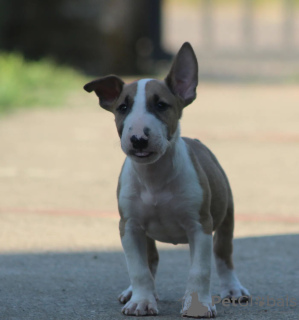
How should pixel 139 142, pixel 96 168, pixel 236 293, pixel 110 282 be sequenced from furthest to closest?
pixel 96 168
pixel 110 282
pixel 236 293
pixel 139 142

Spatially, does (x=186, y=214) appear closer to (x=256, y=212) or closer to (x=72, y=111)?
(x=256, y=212)

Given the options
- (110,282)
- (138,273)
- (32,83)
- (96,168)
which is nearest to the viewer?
(138,273)

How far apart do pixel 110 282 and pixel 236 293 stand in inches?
36.4

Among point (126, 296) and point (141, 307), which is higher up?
point (141, 307)

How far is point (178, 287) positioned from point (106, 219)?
2.34m

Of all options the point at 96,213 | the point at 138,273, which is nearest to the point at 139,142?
the point at 138,273

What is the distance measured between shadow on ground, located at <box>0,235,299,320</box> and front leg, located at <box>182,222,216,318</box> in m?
0.13

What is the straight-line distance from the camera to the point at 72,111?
1616 centimetres

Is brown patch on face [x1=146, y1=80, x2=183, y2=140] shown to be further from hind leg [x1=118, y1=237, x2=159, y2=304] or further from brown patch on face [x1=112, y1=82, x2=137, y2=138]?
hind leg [x1=118, y1=237, x2=159, y2=304]

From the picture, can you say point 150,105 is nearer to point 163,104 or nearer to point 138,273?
point 163,104

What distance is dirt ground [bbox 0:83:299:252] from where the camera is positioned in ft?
24.6

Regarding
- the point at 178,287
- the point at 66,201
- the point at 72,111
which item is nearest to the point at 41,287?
the point at 178,287

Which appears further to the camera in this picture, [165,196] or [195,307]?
[165,196]

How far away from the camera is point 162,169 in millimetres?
4863
